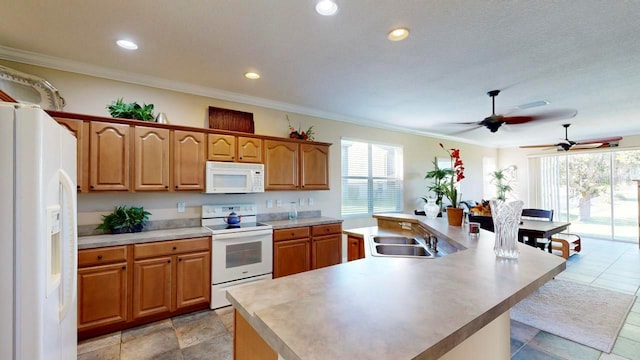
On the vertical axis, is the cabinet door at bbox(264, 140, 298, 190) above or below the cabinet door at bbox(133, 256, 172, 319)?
above

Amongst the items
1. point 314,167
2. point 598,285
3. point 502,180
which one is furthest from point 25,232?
point 502,180

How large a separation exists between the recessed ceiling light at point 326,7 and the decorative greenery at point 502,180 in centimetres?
770

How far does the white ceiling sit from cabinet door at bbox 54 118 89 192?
2.20 feet

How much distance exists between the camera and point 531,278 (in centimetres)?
121

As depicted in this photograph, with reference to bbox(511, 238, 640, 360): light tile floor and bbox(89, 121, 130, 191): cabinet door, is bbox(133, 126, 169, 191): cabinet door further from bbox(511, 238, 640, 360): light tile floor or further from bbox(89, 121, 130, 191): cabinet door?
bbox(511, 238, 640, 360): light tile floor

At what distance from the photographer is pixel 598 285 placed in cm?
373

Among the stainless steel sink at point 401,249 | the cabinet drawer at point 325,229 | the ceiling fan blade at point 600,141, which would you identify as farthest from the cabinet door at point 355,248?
the ceiling fan blade at point 600,141

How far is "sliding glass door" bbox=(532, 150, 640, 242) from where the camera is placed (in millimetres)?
6406

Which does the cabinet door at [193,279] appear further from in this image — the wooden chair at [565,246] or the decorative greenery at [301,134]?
the wooden chair at [565,246]

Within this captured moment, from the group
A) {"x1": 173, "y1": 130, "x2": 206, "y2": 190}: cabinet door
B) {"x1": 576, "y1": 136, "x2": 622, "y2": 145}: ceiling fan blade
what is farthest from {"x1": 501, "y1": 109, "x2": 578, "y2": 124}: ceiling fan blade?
{"x1": 576, "y1": 136, "x2": 622, "y2": 145}: ceiling fan blade

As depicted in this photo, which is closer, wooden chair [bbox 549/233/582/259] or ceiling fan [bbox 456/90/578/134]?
ceiling fan [bbox 456/90/578/134]

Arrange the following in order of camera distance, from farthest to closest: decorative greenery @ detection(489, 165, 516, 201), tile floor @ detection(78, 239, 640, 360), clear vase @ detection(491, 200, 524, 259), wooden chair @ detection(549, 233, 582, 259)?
decorative greenery @ detection(489, 165, 516, 201), wooden chair @ detection(549, 233, 582, 259), tile floor @ detection(78, 239, 640, 360), clear vase @ detection(491, 200, 524, 259)

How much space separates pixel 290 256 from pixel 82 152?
242 cm

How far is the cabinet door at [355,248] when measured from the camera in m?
2.83
